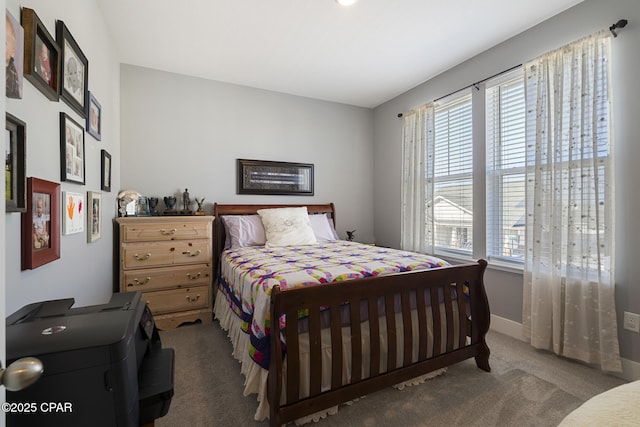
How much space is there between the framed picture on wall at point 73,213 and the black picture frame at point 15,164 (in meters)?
0.47

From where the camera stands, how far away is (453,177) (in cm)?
306

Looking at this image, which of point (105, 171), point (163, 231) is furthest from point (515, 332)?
point (105, 171)

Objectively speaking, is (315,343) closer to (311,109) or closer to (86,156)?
(86,156)

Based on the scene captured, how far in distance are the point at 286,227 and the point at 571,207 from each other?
2424 mm

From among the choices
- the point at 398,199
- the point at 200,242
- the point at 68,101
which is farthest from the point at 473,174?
the point at 68,101

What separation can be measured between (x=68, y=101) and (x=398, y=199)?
3327 millimetres

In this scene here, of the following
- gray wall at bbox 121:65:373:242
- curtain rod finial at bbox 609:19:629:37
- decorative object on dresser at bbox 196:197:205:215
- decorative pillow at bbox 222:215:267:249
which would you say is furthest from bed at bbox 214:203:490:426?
curtain rod finial at bbox 609:19:629:37

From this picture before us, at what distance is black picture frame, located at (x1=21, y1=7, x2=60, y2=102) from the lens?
3.26 feet

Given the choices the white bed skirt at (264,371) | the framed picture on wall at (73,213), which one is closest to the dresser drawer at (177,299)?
the white bed skirt at (264,371)

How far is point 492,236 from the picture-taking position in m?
2.67

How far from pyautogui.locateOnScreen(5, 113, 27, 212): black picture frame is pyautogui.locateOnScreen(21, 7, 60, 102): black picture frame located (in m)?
0.24

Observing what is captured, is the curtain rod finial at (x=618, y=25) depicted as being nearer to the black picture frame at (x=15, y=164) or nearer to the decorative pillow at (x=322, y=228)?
the decorative pillow at (x=322, y=228)

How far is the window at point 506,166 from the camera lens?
245 cm

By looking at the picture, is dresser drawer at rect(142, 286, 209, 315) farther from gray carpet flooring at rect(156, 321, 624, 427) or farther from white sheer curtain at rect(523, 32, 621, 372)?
white sheer curtain at rect(523, 32, 621, 372)
